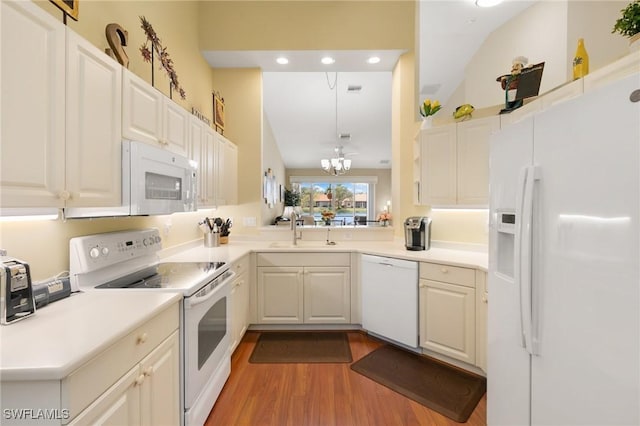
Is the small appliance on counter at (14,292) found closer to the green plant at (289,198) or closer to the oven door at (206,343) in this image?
the oven door at (206,343)

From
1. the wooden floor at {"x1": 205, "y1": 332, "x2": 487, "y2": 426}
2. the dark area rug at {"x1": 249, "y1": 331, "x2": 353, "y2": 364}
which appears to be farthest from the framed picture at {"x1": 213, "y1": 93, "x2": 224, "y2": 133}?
the wooden floor at {"x1": 205, "y1": 332, "x2": 487, "y2": 426}

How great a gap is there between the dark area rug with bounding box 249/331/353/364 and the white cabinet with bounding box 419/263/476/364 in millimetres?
767

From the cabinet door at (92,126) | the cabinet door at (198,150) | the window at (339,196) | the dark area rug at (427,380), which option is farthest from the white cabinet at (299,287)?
the window at (339,196)

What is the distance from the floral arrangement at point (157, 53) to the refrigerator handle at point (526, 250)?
262cm

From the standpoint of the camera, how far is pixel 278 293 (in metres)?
2.91

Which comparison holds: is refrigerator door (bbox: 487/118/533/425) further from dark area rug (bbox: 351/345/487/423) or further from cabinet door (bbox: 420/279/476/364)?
cabinet door (bbox: 420/279/476/364)

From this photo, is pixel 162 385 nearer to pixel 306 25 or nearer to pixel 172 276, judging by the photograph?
pixel 172 276

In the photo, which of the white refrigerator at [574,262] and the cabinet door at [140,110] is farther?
the cabinet door at [140,110]

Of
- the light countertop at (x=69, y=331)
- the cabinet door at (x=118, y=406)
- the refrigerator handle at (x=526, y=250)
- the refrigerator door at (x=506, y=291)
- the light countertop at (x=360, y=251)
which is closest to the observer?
the light countertop at (x=69, y=331)

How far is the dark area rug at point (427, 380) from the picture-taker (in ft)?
6.28

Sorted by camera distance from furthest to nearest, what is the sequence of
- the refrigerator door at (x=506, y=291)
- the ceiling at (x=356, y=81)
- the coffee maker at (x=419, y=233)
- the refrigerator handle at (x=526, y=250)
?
1. the ceiling at (x=356, y=81)
2. the coffee maker at (x=419, y=233)
3. the refrigerator door at (x=506, y=291)
4. the refrigerator handle at (x=526, y=250)

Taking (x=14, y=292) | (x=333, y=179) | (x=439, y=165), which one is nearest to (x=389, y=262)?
(x=439, y=165)

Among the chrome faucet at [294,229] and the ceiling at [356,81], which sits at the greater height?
the ceiling at [356,81]

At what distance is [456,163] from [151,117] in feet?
8.16
